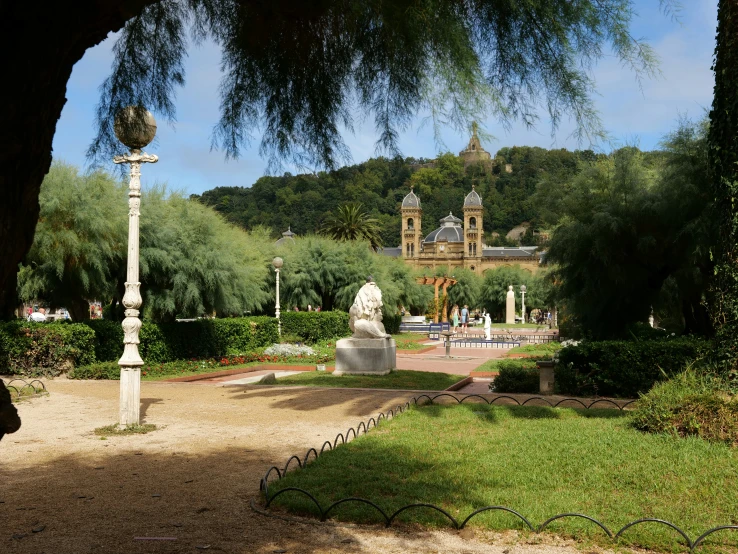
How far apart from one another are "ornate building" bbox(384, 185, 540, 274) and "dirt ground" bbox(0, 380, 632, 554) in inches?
4114

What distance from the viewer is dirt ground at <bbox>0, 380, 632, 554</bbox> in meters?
4.62

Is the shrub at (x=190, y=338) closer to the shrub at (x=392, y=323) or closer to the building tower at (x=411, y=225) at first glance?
the shrub at (x=392, y=323)

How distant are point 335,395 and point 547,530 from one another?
801 cm

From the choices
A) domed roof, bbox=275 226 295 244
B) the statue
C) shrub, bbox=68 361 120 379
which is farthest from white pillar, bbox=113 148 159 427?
domed roof, bbox=275 226 295 244

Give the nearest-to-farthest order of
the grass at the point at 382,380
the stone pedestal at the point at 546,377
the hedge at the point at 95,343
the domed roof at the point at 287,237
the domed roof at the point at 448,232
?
the stone pedestal at the point at 546,377, the grass at the point at 382,380, the hedge at the point at 95,343, the domed roof at the point at 287,237, the domed roof at the point at 448,232

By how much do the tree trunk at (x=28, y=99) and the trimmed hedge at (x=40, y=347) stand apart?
1459 cm

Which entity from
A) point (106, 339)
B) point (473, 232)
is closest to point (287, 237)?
point (106, 339)

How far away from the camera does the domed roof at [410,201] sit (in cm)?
10744

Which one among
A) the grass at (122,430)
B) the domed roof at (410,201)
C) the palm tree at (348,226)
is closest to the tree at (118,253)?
the grass at (122,430)

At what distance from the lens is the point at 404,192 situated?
383 ft

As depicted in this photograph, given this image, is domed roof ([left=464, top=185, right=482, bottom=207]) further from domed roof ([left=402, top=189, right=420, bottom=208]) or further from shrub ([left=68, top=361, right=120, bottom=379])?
shrub ([left=68, top=361, right=120, bottom=379])

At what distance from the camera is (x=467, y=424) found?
30.1ft

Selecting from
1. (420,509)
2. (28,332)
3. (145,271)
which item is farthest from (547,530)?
(145,271)

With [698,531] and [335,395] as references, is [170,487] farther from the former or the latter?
[335,395]
